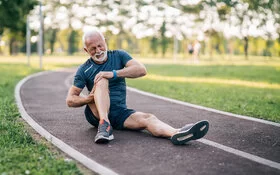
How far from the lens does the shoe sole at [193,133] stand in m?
5.37

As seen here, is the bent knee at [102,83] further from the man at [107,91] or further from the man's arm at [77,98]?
the man's arm at [77,98]

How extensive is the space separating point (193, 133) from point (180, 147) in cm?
28

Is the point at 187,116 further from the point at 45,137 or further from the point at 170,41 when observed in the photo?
the point at 170,41

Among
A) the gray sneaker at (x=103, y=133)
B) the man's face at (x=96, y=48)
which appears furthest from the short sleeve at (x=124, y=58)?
the gray sneaker at (x=103, y=133)

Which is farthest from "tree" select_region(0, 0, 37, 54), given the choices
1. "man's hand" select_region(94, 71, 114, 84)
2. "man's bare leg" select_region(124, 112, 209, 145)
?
"man's bare leg" select_region(124, 112, 209, 145)

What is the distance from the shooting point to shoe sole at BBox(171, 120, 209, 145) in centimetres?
537

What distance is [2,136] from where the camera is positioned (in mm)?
5781

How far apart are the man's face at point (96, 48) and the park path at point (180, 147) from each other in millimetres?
1208

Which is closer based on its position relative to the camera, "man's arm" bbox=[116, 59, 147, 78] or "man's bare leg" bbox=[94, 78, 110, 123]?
"man's bare leg" bbox=[94, 78, 110, 123]

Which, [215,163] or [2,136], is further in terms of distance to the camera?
[2,136]

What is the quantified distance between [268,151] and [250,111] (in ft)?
10.8

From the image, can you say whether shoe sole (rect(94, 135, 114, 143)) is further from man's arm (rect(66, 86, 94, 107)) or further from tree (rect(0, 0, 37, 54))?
tree (rect(0, 0, 37, 54))

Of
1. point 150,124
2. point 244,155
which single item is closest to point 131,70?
point 150,124

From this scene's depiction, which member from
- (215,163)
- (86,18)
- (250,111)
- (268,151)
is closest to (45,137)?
(215,163)
